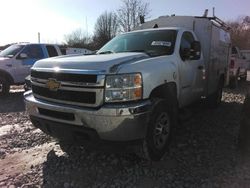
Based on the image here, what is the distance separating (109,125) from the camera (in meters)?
4.08

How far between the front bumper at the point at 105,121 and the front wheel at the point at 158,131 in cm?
19

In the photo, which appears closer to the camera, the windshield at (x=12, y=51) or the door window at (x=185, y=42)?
the door window at (x=185, y=42)

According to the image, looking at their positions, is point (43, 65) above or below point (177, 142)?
above

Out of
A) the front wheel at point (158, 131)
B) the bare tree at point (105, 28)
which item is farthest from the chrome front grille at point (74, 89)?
the bare tree at point (105, 28)

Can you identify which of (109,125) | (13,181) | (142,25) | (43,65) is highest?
(142,25)

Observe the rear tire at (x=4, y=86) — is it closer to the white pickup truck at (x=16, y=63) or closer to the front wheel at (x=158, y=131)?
the white pickup truck at (x=16, y=63)

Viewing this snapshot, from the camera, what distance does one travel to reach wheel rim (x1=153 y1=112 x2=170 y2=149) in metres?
4.68

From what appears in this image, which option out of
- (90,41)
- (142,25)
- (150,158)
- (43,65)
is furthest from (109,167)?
(90,41)

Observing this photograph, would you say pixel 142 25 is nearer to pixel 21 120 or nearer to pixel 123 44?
pixel 123 44

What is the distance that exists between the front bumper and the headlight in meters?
0.10

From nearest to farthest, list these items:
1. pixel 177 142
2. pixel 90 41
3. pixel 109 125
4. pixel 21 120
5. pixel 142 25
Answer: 1. pixel 109 125
2. pixel 177 142
3. pixel 21 120
4. pixel 142 25
5. pixel 90 41

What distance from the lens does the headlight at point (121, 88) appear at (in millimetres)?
4113

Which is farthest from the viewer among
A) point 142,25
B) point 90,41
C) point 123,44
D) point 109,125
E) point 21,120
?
point 90,41

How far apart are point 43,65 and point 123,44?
1889 mm
